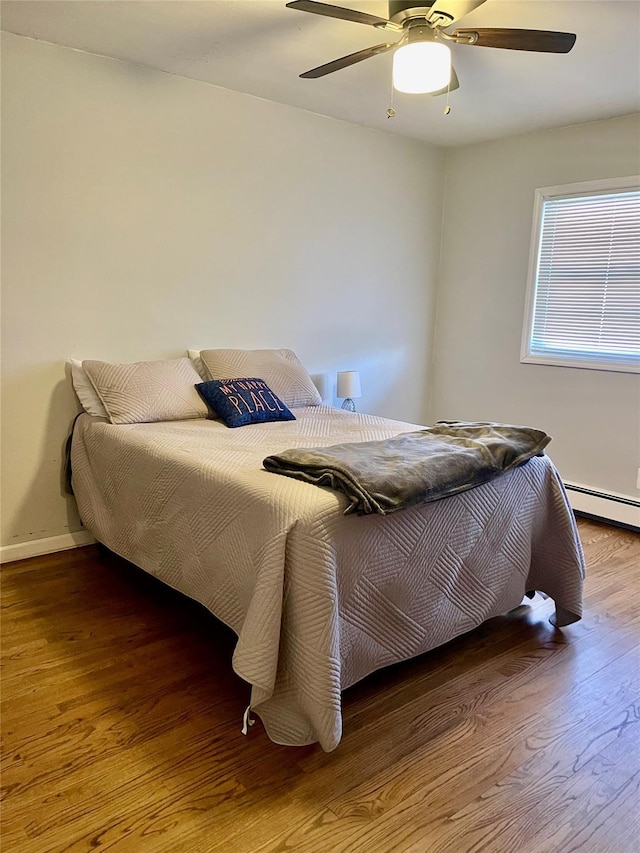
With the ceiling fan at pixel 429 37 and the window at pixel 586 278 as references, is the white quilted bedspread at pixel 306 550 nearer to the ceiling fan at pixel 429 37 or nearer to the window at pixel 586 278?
the ceiling fan at pixel 429 37

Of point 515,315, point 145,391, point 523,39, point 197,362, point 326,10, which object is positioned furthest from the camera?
point 515,315

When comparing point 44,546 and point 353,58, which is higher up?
point 353,58

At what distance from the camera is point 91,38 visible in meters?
2.69

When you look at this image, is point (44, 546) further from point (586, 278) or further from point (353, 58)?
point (586, 278)

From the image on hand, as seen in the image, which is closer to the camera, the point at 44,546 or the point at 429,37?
the point at 429,37

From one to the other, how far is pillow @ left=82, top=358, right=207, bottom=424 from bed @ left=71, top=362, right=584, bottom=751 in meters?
0.10

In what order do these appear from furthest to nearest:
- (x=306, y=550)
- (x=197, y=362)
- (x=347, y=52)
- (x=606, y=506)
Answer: (x=606, y=506) → (x=197, y=362) → (x=347, y=52) → (x=306, y=550)

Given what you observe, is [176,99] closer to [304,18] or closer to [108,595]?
[304,18]

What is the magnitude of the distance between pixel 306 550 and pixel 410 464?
504mm

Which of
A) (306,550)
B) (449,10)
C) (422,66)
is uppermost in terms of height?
(449,10)

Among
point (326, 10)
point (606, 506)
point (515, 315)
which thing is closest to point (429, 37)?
point (326, 10)

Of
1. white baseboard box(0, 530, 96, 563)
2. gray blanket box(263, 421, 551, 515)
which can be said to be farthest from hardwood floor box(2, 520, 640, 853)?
gray blanket box(263, 421, 551, 515)

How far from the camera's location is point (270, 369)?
3.38 meters

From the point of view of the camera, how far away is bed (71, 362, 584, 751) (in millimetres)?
1706
